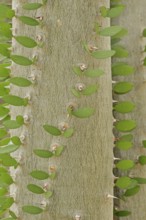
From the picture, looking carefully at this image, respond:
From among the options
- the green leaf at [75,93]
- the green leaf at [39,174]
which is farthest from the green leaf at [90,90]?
the green leaf at [39,174]

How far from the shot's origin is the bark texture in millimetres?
541

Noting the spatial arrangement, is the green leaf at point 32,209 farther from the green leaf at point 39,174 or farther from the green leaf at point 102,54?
the green leaf at point 102,54

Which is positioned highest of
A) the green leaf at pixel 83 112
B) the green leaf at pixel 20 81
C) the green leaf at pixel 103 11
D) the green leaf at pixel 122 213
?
the green leaf at pixel 103 11

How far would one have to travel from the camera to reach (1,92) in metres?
0.59

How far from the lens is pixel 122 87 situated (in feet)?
1.97

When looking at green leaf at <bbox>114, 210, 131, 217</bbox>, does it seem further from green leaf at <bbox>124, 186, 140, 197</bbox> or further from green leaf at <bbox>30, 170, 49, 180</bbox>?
green leaf at <bbox>30, 170, 49, 180</bbox>

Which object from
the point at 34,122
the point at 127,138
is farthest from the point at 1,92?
the point at 127,138

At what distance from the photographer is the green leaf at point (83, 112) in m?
0.53

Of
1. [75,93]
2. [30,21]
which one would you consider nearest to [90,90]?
[75,93]

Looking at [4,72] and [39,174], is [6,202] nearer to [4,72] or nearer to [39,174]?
[39,174]

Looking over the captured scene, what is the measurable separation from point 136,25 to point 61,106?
0.68 ft

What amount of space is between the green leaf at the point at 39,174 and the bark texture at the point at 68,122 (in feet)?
0.03

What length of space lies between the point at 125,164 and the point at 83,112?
103 millimetres

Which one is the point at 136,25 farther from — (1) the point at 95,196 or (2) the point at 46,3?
(1) the point at 95,196
